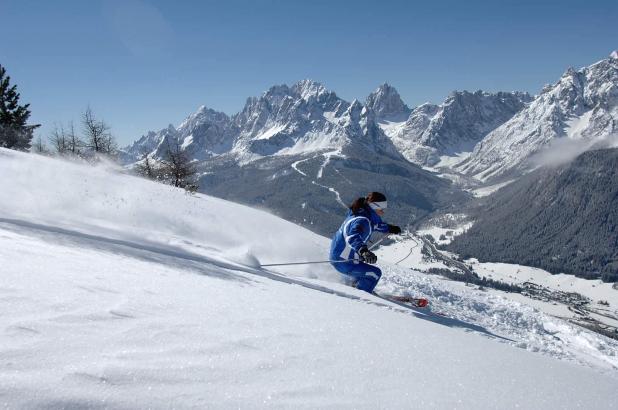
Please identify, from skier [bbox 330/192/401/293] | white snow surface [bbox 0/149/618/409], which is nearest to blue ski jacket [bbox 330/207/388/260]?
skier [bbox 330/192/401/293]

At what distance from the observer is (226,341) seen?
3826mm

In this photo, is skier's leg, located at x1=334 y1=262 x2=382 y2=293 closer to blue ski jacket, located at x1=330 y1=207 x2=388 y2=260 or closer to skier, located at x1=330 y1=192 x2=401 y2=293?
skier, located at x1=330 y1=192 x2=401 y2=293

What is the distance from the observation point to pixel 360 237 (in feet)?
36.8

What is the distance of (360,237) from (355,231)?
0.23 meters

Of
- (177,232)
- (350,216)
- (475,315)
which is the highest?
(350,216)

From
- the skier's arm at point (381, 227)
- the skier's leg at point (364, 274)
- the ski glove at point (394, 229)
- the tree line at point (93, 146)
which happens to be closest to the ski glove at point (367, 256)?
the skier's leg at point (364, 274)

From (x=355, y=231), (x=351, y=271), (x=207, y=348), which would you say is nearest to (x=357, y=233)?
(x=355, y=231)

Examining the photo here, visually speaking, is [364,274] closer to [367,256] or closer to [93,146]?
[367,256]

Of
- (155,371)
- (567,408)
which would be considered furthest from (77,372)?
(567,408)

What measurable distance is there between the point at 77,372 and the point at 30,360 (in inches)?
12.6

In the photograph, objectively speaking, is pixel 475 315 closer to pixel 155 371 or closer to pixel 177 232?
pixel 177 232

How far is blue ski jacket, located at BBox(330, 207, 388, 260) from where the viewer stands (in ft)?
36.9

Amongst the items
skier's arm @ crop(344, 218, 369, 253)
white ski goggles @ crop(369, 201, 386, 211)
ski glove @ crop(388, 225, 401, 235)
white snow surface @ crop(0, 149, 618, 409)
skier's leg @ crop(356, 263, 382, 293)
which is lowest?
white snow surface @ crop(0, 149, 618, 409)

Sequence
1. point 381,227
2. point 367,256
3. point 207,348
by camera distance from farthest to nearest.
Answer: point 381,227
point 367,256
point 207,348
